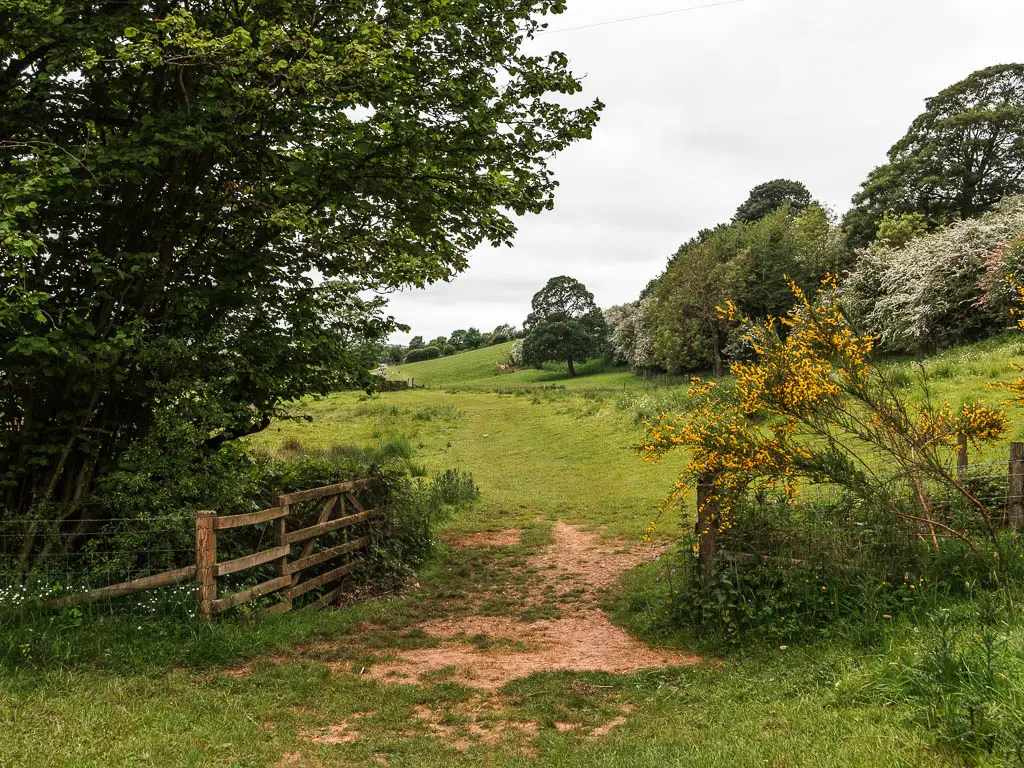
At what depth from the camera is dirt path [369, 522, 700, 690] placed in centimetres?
699

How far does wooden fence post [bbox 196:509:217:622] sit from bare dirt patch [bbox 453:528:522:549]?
608cm

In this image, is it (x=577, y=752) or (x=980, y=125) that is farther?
(x=980, y=125)

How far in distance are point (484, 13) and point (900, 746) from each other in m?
10.1

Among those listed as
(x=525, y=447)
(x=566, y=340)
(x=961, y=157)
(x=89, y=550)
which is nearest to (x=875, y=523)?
(x=89, y=550)

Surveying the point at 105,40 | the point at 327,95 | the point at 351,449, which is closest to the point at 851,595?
the point at 327,95

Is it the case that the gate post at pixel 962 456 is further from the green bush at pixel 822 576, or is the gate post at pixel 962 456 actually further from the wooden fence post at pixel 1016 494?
the green bush at pixel 822 576

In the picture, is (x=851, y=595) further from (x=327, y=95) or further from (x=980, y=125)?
(x=980, y=125)

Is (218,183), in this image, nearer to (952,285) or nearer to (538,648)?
(538,648)

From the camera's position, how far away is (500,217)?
33.8 feet

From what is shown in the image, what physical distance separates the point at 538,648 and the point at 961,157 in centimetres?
4824

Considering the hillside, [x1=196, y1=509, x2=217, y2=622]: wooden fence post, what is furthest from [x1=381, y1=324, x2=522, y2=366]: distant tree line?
[x1=196, y1=509, x2=217, y2=622]: wooden fence post

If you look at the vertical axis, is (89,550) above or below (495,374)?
Answer: below

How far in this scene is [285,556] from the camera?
28.9 feet

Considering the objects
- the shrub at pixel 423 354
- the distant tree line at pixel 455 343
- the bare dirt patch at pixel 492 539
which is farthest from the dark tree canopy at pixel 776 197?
the bare dirt patch at pixel 492 539
